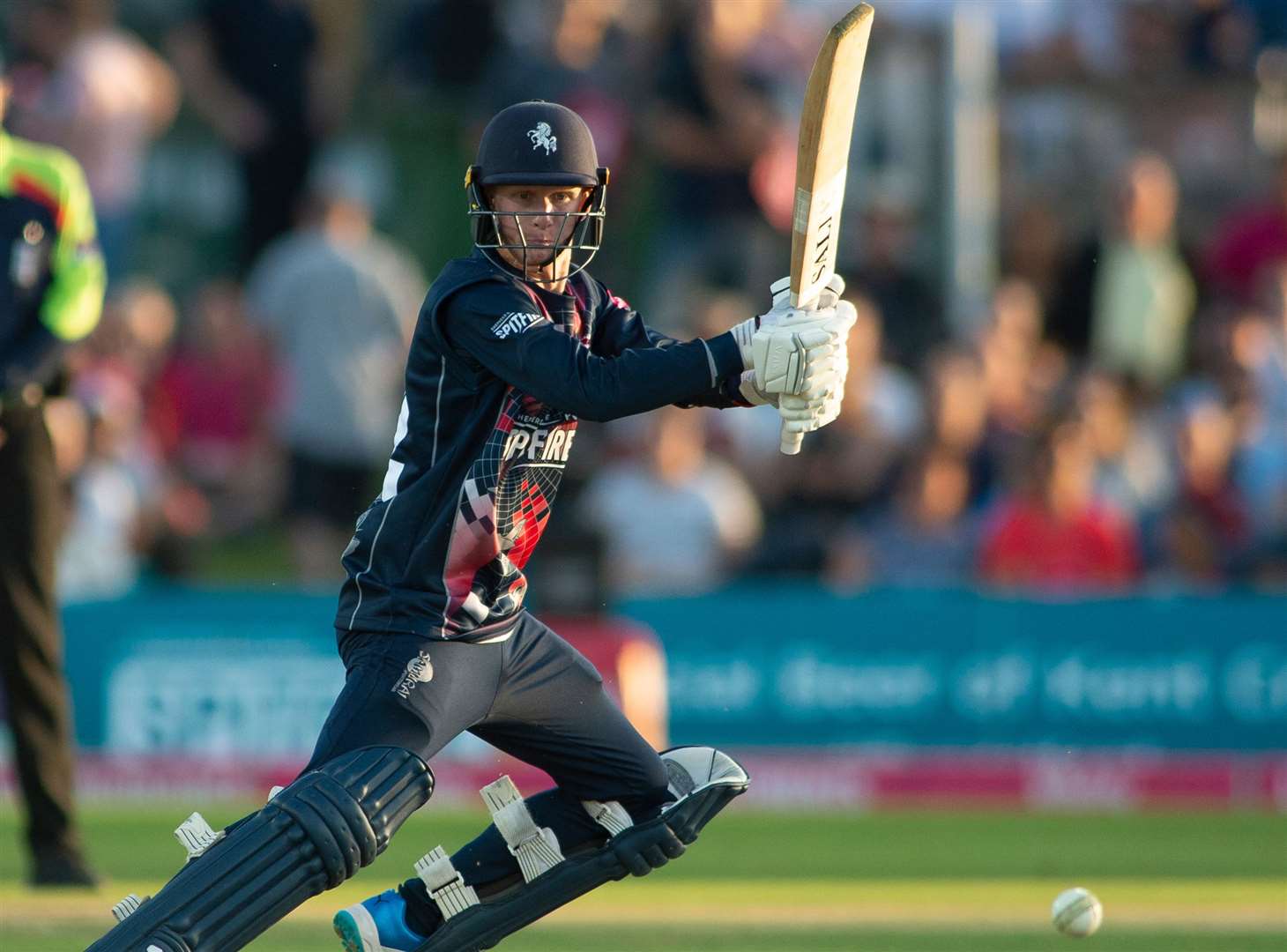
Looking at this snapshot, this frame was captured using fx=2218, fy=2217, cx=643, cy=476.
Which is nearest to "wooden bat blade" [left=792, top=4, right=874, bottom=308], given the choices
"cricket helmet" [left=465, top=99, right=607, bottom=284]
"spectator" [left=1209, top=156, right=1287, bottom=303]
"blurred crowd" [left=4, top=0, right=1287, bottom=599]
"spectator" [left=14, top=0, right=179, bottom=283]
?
"cricket helmet" [left=465, top=99, right=607, bottom=284]

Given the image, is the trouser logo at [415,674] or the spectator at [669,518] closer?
the trouser logo at [415,674]

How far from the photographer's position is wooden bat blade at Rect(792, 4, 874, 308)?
Answer: 398 cm

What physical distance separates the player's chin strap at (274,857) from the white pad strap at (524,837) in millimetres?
504

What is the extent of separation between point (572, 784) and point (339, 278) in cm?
521

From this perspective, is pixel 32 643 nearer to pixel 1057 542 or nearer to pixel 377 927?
pixel 377 927

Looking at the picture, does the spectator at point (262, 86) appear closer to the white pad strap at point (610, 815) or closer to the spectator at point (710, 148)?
the spectator at point (710, 148)

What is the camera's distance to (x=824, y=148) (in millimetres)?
4066

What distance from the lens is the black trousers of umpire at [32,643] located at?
5723 millimetres

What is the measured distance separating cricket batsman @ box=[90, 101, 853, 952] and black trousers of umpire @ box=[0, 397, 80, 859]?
1.63 meters

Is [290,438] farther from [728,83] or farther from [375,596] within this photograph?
[375,596]

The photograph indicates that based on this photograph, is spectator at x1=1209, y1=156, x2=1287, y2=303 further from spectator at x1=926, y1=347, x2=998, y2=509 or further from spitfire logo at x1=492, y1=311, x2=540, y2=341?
spitfire logo at x1=492, y1=311, x2=540, y2=341

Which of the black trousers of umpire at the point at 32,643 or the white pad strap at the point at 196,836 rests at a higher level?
the black trousers of umpire at the point at 32,643

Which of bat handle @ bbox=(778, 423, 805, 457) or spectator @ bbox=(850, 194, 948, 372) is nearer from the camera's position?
bat handle @ bbox=(778, 423, 805, 457)

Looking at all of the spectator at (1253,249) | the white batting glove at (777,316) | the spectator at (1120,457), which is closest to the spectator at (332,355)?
the spectator at (1120,457)
